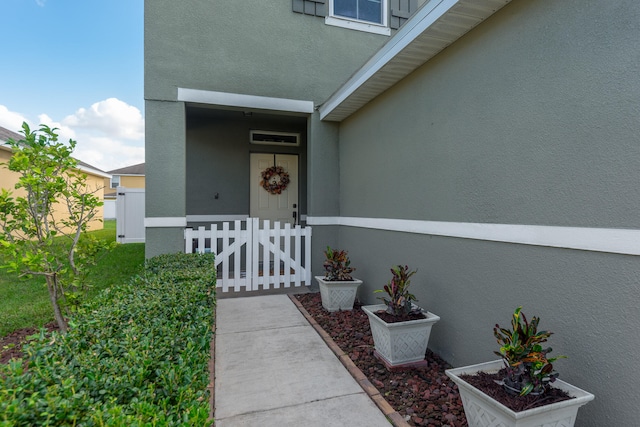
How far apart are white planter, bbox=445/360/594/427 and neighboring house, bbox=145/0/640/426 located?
231 millimetres

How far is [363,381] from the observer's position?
258 centimetres

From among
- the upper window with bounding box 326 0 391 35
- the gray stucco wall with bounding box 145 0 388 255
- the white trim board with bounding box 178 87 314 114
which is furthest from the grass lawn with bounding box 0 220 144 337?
the upper window with bounding box 326 0 391 35

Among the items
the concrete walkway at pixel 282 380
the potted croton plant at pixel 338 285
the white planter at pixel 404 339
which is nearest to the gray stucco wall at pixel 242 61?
the potted croton plant at pixel 338 285

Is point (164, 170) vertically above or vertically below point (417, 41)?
below

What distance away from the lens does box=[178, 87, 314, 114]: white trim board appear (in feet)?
15.6

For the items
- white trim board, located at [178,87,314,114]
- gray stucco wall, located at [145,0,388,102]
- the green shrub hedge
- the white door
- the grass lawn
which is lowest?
the grass lawn

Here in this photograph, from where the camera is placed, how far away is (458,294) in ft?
8.96

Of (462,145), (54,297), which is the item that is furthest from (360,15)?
(54,297)

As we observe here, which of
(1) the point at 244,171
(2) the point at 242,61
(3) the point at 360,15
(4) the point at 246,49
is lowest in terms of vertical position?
(1) the point at 244,171

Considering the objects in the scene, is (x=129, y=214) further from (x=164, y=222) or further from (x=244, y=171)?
(x=164, y=222)

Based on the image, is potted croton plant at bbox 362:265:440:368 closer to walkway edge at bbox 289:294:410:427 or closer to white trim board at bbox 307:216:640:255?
walkway edge at bbox 289:294:410:427

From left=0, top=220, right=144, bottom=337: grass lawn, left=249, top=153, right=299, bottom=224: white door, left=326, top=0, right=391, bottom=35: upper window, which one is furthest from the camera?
left=249, top=153, right=299, bottom=224: white door

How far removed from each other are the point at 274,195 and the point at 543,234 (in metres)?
5.62

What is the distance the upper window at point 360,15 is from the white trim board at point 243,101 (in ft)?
4.89
